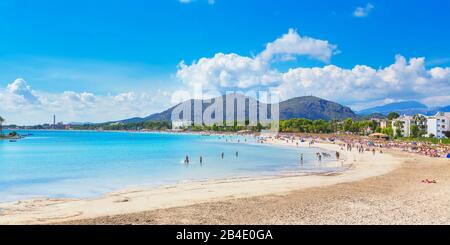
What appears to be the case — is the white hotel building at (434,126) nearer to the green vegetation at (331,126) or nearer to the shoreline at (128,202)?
the green vegetation at (331,126)

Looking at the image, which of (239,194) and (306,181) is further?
(306,181)

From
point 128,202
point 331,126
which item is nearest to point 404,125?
point 331,126

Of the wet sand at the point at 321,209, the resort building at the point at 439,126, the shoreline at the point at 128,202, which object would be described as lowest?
the shoreline at the point at 128,202

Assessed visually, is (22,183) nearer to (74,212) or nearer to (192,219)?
(74,212)

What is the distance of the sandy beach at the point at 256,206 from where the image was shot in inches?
451

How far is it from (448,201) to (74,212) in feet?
46.0

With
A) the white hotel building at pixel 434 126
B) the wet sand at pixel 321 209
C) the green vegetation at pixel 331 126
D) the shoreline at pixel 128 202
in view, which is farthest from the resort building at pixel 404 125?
the wet sand at pixel 321 209

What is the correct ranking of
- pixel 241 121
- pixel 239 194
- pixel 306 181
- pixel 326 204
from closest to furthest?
pixel 326 204
pixel 239 194
pixel 306 181
pixel 241 121

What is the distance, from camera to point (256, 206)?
45.2ft
